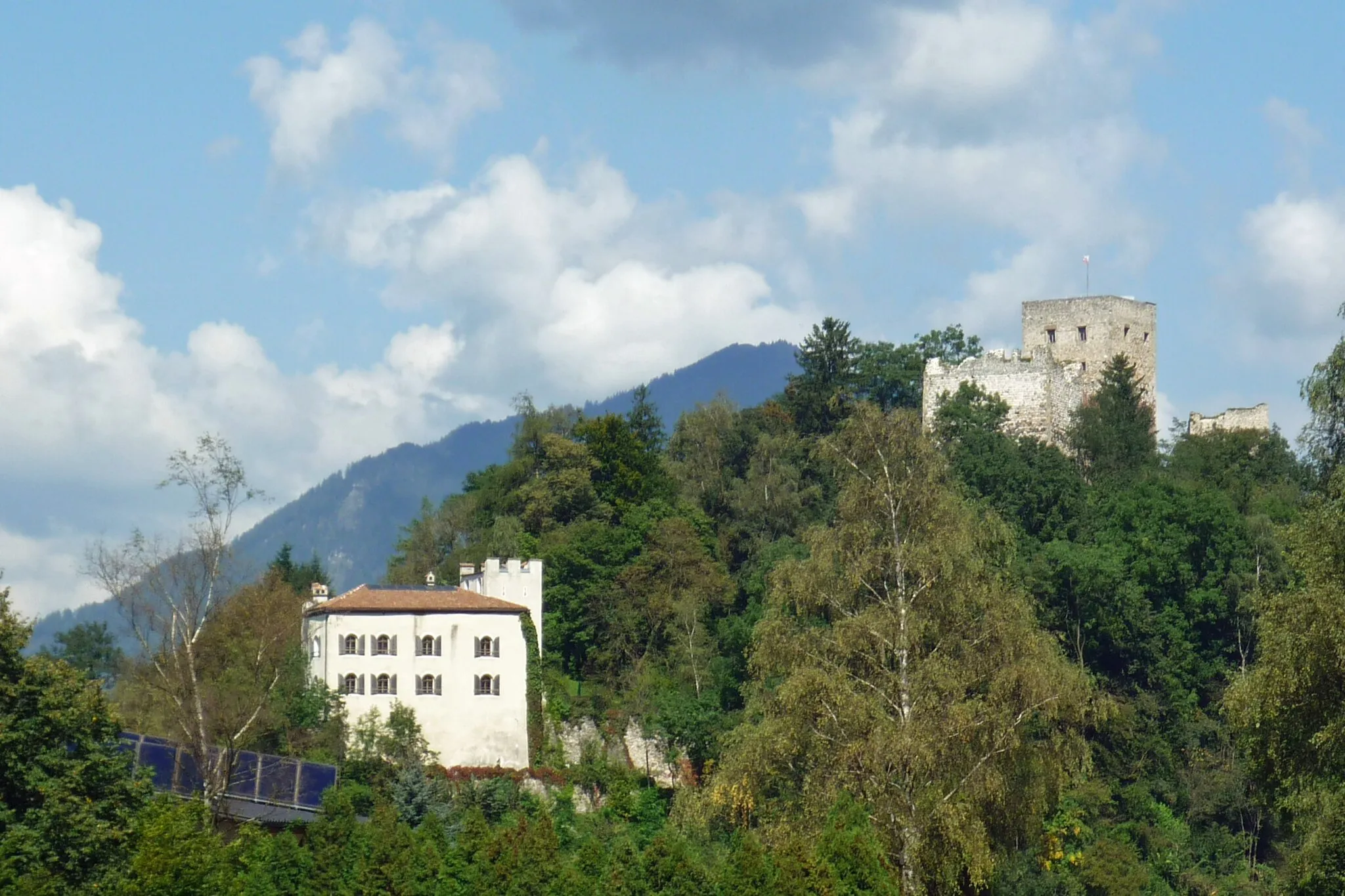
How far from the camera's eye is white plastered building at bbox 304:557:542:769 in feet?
172

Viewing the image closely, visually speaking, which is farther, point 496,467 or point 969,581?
point 496,467

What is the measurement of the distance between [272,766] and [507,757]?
324 inches

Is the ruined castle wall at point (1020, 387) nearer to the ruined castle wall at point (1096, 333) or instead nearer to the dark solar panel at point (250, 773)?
the ruined castle wall at point (1096, 333)

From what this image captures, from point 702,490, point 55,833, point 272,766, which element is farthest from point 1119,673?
point 55,833

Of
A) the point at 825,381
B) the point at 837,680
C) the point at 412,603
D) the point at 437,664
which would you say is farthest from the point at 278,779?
the point at 825,381

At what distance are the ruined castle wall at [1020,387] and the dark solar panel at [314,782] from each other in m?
26.2

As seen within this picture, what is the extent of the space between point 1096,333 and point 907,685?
37.4 m

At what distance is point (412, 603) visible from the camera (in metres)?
53.5

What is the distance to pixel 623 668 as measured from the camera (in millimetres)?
57719

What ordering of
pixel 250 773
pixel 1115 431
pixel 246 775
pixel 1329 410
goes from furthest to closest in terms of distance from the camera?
pixel 1115 431 → pixel 250 773 → pixel 246 775 → pixel 1329 410

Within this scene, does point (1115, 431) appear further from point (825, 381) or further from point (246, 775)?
point (246, 775)

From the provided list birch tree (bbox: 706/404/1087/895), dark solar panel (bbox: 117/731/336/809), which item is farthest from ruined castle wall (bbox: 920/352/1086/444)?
birch tree (bbox: 706/404/1087/895)

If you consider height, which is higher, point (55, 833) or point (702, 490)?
point (702, 490)

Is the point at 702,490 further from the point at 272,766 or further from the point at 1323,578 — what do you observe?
the point at 1323,578
